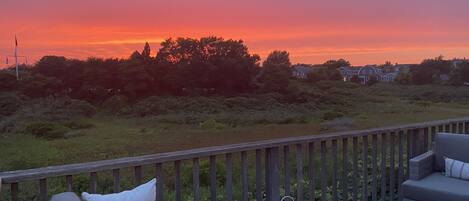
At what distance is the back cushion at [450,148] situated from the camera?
349 centimetres

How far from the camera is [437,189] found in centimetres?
313

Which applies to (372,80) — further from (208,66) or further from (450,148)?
(450,148)

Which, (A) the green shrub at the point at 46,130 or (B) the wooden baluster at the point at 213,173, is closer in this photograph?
(B) the wooden baluster at the point at 213,173

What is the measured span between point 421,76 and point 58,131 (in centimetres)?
1915

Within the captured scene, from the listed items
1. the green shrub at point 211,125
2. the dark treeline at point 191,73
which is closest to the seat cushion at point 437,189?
the green shrub at point 211,125

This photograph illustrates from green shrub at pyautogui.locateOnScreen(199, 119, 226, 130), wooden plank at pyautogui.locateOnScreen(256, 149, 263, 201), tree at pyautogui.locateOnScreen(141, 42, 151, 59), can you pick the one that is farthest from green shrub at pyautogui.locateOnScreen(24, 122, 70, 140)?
wooden plank at pyautogui.locateOnScreen(256, 149, 263, 201)

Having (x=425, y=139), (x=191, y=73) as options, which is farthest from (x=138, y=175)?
(x=191, y=73)

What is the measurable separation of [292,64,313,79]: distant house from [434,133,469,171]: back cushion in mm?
24512

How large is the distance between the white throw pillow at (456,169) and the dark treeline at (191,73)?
72.0ft

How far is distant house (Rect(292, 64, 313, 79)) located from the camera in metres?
28.1

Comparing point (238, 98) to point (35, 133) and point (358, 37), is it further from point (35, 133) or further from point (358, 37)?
point (35, 133)

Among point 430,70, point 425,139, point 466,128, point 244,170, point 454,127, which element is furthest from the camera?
point 430,70

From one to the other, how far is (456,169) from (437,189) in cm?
35

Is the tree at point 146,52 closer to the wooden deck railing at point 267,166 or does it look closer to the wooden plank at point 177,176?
the wooden deck railing at point 267,166
